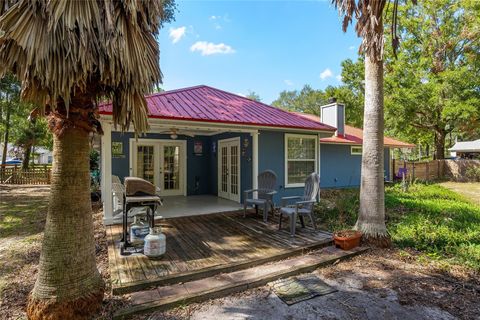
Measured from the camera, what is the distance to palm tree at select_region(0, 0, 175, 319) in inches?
92.6

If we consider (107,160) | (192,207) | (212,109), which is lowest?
(192,207)

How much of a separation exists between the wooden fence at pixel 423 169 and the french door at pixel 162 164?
14372 millimetres

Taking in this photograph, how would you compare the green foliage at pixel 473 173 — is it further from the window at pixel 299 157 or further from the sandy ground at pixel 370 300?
the sandy ground at pixel 370 300

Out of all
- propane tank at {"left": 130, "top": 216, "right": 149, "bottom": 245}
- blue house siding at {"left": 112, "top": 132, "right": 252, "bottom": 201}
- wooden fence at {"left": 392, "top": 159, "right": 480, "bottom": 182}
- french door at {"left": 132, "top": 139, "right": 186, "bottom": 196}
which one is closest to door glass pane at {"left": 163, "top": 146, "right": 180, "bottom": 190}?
french door at {"left": 132, "top": 139, "right": 186, "bottom": 196}

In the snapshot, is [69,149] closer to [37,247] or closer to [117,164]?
[37,247]

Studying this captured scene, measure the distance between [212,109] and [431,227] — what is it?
5949 millimetres

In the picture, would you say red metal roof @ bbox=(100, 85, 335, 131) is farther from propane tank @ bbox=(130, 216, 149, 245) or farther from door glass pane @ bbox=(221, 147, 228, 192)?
propane tank @ bbox=(130, 216, 149, 245)

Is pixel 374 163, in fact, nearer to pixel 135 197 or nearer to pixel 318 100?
pixel 135 197

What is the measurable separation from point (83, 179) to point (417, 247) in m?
5.77

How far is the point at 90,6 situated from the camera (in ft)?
7.92

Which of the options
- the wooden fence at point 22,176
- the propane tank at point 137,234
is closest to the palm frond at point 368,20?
the propane tank at point 137,234

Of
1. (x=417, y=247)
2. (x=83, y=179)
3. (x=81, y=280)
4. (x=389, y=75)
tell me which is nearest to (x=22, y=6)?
(x=83, y=179)

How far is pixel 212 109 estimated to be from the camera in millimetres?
7309

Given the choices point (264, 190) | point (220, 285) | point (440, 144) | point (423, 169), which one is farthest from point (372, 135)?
point (440, 144)
